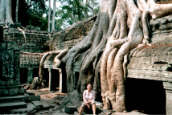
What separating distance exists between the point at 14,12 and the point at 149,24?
1667cm

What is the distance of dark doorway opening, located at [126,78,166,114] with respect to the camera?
19.7ft

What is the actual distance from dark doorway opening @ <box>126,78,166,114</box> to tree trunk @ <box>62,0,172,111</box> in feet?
1.69

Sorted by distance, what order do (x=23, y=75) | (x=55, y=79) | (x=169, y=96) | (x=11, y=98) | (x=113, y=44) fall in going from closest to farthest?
(x=169, y=96) → (x=11, y=98) → (x=113, y=44) → (x=55, y=79) → (x=23, y=75)

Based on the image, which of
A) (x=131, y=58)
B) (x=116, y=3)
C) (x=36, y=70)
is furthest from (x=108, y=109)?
(x=36, y=70)

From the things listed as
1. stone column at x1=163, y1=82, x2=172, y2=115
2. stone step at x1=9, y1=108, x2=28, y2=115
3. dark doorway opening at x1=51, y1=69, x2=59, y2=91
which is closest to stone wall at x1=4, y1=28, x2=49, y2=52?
dark doorway opening at x1=51, y1=69, x2=59, y2=91

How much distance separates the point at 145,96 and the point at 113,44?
2404 mm

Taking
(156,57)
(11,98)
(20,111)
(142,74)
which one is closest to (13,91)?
(11,98)

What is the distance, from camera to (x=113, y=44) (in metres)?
6.25

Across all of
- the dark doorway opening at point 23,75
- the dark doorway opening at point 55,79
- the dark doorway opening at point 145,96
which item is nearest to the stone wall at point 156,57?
the dark doorway opening at point 145,96

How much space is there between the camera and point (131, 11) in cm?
681

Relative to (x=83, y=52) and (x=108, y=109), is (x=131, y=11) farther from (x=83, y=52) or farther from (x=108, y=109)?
(x=108, y=109)

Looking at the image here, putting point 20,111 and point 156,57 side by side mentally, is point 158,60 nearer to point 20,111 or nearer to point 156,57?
point 156,57

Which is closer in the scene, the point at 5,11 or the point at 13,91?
the point at 13,91

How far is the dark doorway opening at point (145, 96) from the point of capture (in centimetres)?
602
